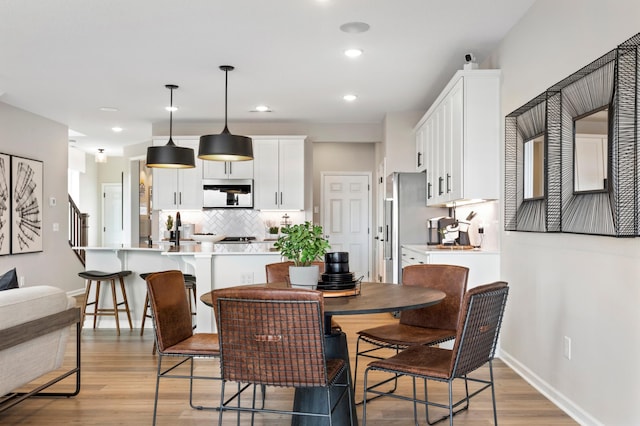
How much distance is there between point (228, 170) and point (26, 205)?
2632mm

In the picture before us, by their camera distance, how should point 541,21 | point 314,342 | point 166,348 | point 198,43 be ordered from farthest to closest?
point 198,43
point 541,21
point 166,348
point 314,342

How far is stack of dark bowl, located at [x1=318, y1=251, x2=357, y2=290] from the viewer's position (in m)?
2.72

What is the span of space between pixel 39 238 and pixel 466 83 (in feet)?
19.3

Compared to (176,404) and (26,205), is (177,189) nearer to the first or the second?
(26,205)

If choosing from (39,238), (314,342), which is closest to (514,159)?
(314,342)

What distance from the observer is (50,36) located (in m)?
4.06

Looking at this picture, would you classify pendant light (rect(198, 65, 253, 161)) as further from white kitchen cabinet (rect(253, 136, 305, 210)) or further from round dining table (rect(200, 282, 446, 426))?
white kitchen cabinet (rect(253, 136, 305, 210))

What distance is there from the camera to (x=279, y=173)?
7.43m

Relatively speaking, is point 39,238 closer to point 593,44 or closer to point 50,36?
point 50,36

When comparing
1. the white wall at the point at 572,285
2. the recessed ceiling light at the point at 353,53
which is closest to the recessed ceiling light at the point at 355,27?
the recessed ceiling light at the point at 353,53

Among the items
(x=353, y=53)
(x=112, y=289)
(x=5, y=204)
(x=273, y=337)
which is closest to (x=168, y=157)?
(x=112, y=289)

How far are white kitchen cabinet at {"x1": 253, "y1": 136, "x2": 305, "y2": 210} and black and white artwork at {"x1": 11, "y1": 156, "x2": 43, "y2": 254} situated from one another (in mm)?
2903

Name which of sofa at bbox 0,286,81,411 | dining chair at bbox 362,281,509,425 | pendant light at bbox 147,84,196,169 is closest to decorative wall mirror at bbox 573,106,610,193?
dining chair at bbox 362,281,509,425

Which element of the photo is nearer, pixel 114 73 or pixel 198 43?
pixel 198 43
